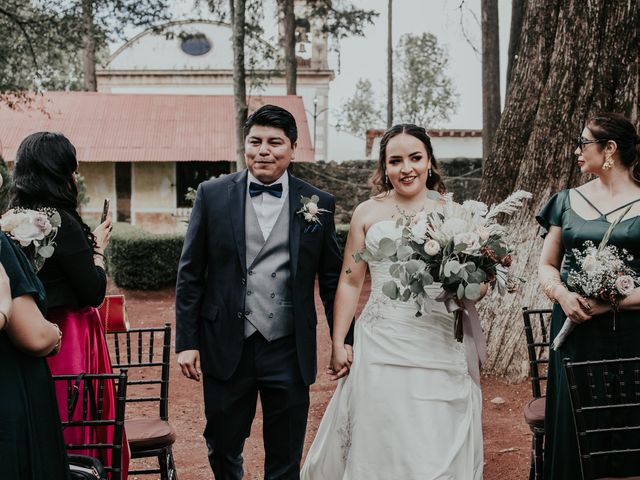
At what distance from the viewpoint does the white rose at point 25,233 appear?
2904 millimetres

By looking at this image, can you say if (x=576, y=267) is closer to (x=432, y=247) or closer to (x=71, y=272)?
(x=432, y=247)

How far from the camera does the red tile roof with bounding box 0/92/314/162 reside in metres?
22.3

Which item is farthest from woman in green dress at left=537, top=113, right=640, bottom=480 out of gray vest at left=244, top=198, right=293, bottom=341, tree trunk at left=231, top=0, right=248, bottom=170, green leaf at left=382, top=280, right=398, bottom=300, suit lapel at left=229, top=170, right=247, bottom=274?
tree trunk at left=231, top=0, right=248, bottom=170

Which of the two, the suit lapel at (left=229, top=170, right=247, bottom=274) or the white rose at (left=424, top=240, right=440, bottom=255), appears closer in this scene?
the white rose at (left=424, top=240, right=440, bottom=255)

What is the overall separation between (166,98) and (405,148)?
74.3 ft

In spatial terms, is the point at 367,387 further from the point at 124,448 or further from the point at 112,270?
the point at 112,270

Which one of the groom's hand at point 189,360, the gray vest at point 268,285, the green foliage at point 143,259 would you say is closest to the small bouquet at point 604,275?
the gray vest at point 268,285

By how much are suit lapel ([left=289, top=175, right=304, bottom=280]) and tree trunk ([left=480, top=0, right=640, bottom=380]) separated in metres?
3.61

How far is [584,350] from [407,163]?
52.6 inches

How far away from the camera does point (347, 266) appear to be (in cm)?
387

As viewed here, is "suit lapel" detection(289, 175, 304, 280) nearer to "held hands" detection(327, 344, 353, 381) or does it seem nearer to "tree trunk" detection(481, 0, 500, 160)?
"held hands" detection(327, 344, 353, 381)

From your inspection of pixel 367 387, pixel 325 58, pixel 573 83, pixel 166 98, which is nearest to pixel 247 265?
pixel 367 387

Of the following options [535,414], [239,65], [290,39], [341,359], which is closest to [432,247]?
[341,359]

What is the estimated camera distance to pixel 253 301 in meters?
3.62
